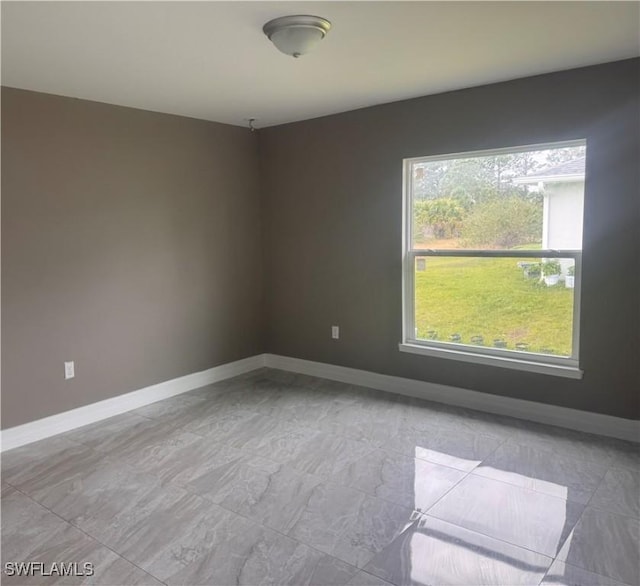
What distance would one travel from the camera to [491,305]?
3770 millimetres

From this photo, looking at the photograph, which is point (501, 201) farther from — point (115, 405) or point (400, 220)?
point (115, 405)

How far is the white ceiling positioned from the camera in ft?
7.30

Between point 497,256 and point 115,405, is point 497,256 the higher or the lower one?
the higher one

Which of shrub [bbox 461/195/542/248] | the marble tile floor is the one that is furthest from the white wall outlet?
shrub [bbox 461/195/542/248]

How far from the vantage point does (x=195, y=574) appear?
207cm

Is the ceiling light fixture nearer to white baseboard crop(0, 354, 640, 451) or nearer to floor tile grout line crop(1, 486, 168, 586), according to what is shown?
floor tile grout line crop(1, 486, 168, 586)

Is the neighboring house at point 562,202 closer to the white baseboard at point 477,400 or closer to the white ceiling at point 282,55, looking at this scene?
the white ceiling at point 282,55

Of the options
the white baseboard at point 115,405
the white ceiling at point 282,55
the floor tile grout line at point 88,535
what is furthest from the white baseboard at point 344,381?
the white ceiling at point 282,55

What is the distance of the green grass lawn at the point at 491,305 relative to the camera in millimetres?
3515

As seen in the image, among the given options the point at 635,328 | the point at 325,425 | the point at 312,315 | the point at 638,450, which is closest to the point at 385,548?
the point at 325,425

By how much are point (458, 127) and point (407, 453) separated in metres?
2.31

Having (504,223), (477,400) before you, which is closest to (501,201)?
(504,223)

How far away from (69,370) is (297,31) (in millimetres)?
2712

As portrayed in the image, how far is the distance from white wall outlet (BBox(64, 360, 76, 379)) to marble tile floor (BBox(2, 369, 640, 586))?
1.32 ft
